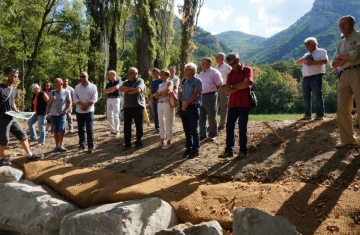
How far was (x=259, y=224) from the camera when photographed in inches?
107

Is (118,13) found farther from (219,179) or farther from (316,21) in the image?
(316,21)

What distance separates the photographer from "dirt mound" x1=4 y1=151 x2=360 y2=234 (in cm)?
284

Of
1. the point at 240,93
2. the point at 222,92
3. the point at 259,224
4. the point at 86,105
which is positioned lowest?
the point at 259,224

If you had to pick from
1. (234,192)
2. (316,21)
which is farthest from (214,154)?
(316,21)

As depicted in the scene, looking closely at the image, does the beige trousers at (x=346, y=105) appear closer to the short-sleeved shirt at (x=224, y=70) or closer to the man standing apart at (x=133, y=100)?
the short-sleeved shirt at (x=224, y=70)

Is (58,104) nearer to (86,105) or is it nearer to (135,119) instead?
(86,105)

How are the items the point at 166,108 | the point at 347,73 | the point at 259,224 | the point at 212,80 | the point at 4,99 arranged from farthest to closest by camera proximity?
the point at 212,80, the point at 166,108, the point at 4,99, the point at 347,73, the point at 259,224

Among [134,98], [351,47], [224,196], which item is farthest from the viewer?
[134,98]

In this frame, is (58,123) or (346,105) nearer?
(346,105)

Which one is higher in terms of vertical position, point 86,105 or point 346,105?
point 86,105

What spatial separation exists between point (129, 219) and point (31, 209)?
222 cm

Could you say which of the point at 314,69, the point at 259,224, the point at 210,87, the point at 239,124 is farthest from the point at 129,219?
the point at 314,69

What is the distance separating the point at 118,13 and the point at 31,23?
1320 centimetres

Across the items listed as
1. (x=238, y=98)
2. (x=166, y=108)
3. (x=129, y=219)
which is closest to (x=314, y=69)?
(x=238, y=98)
